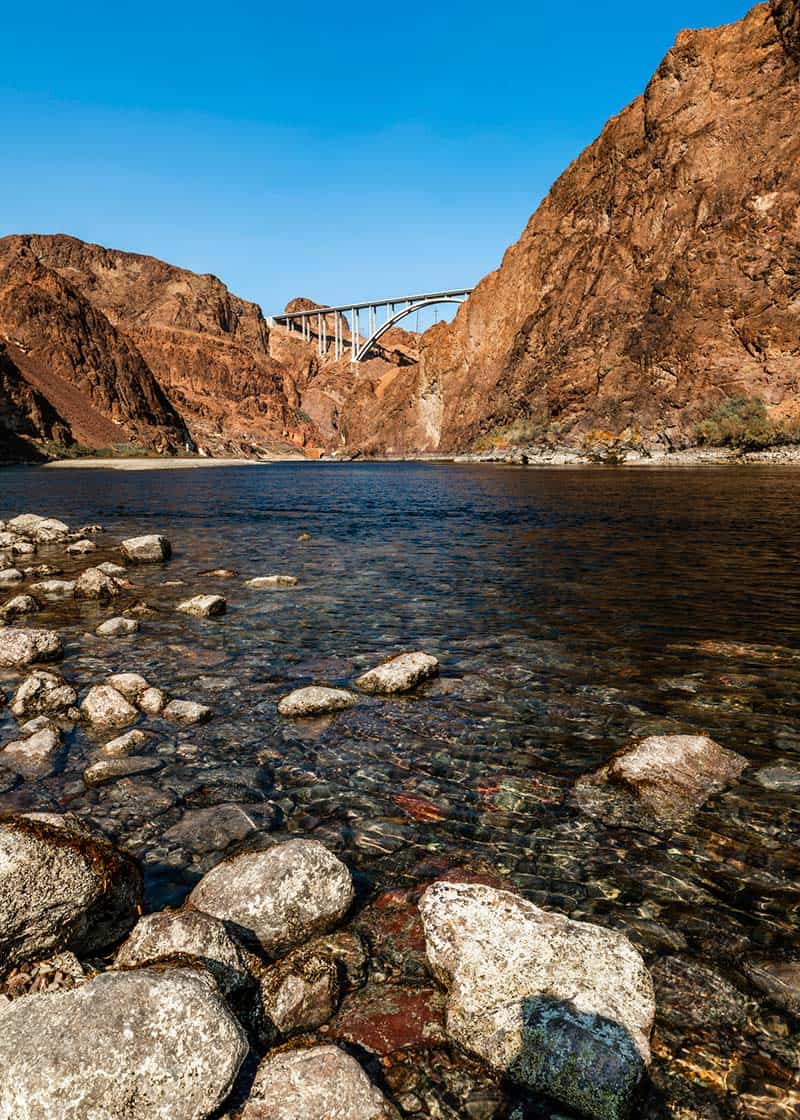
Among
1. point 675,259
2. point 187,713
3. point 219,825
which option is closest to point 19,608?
point 187,713

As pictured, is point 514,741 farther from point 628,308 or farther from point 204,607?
point 628,308

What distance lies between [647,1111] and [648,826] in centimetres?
231

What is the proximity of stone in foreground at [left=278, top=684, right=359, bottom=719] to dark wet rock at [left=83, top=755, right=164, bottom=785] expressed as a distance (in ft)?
5.06

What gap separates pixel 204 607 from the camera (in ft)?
37.1

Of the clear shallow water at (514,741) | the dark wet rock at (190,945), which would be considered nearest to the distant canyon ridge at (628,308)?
the clear shallow water at (514,741)

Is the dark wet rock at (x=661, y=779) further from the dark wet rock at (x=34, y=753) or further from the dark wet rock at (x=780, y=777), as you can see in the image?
the dark wet rock at (x=34, y=753)

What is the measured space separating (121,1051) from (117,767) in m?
3.50

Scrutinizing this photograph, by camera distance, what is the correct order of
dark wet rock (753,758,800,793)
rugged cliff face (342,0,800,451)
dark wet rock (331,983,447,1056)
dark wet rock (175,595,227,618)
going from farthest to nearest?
rugged cliff face (342,0,800,451) < dark wet rock (175,595,227,618) < dark wet rock (753,758,800,793) < dark wet rock (331,983,447,1056)

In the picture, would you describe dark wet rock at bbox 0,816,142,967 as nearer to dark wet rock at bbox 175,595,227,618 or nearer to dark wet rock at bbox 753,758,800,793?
dark wet rock at bbox 753,758,800,793

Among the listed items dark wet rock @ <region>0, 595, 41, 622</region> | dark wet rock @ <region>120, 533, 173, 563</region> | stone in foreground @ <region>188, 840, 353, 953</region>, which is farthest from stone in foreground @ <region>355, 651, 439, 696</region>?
dark wet rock @ <region>120, 533, 173, 563</region>

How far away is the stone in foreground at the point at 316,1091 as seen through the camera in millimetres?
2588

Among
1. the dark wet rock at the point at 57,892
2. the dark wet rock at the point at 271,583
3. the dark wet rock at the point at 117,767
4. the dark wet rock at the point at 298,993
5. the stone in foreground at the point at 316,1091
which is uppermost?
the dark wet rock at the point at 57,892

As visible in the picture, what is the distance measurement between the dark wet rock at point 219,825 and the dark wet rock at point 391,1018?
1.78 metres

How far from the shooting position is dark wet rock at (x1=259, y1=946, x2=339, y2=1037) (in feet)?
10.4
